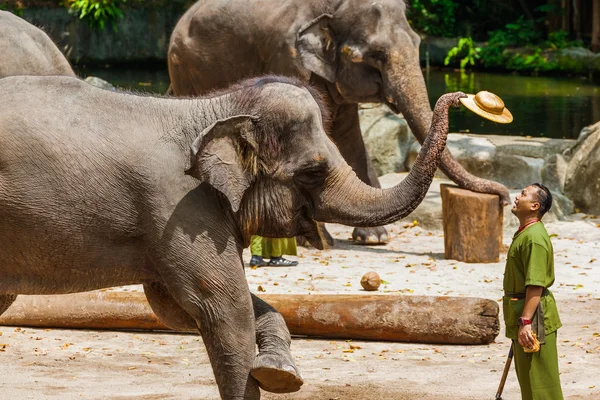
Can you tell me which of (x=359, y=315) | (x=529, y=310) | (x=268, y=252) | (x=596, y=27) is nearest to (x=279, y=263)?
(x=268, y=252)

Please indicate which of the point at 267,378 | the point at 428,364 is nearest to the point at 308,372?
the point at 428,364

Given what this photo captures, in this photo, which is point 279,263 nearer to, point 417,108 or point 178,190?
point 417,108

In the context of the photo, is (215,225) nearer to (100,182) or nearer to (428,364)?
(100,182)

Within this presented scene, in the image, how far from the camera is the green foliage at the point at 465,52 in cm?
2616

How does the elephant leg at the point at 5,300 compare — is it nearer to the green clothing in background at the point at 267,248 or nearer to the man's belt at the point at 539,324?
the man's belt at the point at 539,324

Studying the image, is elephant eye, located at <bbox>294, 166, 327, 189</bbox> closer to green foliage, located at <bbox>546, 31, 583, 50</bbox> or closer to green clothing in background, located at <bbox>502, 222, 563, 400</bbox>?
green clothing in background, located at <bbox>502, 222, 563, 400</bbox>

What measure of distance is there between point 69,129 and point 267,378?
124 centimetres

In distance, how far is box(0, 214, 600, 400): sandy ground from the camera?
20.5 ft

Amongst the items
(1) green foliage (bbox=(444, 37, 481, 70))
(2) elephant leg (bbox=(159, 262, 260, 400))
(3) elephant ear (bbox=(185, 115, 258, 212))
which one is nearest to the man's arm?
(2) elephant leg (bbox=(159, 262, 260, 400))

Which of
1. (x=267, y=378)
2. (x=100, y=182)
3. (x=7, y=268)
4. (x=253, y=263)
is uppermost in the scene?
(x=100, y=182)

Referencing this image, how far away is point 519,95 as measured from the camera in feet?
70.1

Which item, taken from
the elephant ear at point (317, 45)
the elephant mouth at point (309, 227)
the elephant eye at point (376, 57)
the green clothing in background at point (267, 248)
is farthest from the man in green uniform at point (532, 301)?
the elephant ear at point (317, 45)

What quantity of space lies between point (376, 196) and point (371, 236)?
19.2 feet

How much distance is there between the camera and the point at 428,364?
6.85 metres
